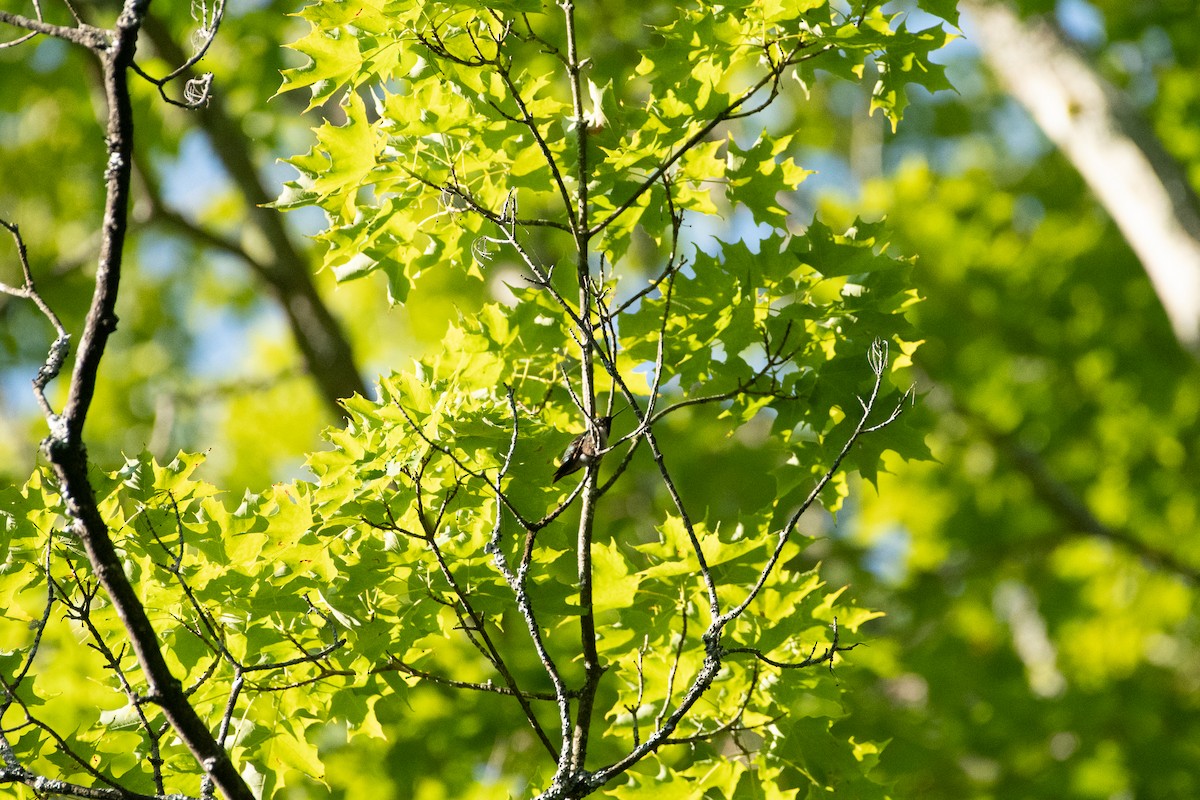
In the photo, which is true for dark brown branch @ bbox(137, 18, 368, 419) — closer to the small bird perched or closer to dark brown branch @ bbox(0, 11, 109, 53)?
the small bird perched

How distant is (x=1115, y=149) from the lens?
4922mm

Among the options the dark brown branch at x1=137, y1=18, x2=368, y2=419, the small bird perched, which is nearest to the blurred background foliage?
the dark brown branch at x1=137, y1=18, x2=368, y2=419

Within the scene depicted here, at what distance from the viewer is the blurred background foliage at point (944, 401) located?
5168mm

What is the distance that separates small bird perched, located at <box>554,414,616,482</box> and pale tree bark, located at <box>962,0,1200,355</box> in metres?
3.89

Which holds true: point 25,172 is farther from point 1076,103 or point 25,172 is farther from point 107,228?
point 107,228

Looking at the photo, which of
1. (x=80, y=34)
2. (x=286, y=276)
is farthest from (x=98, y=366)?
(x=286, y=276)

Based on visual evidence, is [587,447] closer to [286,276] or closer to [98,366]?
[98,366]

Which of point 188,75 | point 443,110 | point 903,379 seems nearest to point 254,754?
point 443,110

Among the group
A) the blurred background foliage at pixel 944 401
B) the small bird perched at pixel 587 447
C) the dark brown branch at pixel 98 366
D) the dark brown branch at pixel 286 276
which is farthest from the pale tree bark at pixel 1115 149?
the dark brown branch at pixel 98 366

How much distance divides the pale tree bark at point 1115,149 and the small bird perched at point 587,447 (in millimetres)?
3887

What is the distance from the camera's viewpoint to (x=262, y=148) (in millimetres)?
6414

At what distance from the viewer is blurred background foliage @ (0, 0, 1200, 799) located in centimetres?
517

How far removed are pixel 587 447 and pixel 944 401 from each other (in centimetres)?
595

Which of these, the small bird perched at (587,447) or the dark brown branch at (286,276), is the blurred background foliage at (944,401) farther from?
the small bird perched at (587,447)
